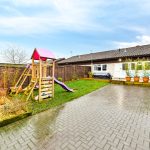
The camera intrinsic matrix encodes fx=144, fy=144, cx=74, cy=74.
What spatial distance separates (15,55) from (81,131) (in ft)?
92.4

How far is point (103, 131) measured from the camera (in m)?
4.50

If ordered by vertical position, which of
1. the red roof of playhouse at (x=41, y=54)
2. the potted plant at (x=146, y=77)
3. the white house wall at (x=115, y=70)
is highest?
the red roof of playhouse at (x=41, y=54)

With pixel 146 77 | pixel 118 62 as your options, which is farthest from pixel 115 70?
pixel 146 77

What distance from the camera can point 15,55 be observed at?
29203 millimetres

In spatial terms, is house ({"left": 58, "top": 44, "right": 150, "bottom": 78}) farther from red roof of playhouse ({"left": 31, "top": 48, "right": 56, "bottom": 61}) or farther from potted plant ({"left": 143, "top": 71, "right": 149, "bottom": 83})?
red roof of playhouse ({"left": 31, "top": 48, "right": 56, "bottom": 61})

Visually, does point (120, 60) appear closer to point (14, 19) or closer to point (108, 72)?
point (108, 72)

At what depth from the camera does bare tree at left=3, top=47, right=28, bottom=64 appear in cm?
2787

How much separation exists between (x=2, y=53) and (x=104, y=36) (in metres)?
18.9

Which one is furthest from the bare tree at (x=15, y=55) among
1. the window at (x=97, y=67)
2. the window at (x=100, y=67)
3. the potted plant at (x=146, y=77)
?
the potted plant at (x=146, y=77)

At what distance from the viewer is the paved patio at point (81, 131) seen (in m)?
3.67

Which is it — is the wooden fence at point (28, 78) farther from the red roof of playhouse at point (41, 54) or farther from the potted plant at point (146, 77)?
the potted plant at point (146, 77)

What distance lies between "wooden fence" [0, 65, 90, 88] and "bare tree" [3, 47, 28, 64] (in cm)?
1454

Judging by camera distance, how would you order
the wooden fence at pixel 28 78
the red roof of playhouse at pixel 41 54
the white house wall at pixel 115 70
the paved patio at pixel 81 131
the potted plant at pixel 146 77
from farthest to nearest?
1. the white house wall at pixel 115 70
2. the potted plant at pixel 146 77
3. the wooden fence at pixel 28 78
4. the red roof of playhouse at pixel 41 54
5. the paved patio at pixel 81 131

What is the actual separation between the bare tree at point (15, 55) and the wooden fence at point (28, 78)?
1454cm
